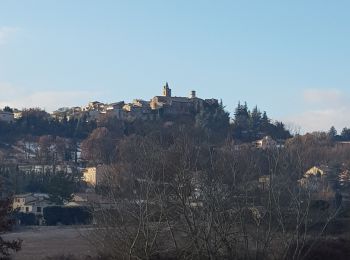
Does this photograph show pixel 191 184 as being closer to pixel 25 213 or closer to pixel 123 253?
pixel 123 253

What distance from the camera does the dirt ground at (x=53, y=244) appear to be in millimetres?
22894

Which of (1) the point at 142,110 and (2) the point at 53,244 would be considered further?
(1) the point at 142,110

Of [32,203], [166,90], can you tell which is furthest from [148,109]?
[32,203]

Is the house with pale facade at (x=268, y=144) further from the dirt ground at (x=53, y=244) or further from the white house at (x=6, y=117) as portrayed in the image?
the white house at (x=6, y=117)

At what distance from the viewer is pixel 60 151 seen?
3342 inches

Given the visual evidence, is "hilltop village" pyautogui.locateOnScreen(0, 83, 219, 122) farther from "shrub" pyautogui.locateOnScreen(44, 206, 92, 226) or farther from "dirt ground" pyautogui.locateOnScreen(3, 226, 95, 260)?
"dirt ground" pyautogui.locateOnScreen(3, 226, 95, 260)

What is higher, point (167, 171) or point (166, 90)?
point (166, 90)

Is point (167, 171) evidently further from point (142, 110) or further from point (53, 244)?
point (142, 110)

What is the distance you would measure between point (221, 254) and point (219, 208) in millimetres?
1082

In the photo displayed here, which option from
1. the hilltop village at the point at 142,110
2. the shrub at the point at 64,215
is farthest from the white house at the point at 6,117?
the shrub at the point at 64,215

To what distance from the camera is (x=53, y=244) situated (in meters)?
28.3

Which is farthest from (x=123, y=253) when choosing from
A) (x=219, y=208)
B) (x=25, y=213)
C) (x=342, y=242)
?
(x=25, y=213)

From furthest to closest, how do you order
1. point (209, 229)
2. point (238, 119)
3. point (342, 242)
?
1. point (238, 119)
2. point (342, 242)
3. point (209, 229)

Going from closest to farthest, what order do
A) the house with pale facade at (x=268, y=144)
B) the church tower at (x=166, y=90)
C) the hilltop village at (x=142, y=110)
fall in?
the house with pale facade at (x=268, y=144) < the hilltop village at (x=142, y=110) < the church tower at (x=166, y=90)
